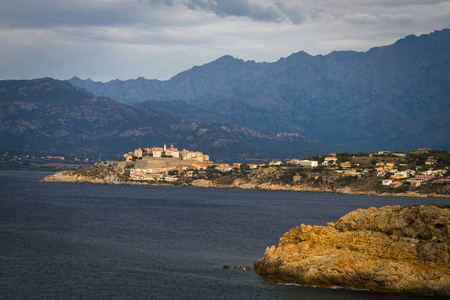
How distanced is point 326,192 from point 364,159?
89.0 feet

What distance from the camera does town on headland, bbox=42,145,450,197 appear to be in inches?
5589

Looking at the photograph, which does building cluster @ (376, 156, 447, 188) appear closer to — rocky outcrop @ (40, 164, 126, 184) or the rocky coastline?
the rocky coastline

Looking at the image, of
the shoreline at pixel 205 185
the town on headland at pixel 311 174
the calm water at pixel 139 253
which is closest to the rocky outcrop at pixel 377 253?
the calm water at pixel 139 253

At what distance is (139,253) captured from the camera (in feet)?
155

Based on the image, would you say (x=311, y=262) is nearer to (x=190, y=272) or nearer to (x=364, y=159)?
(x=190, y=272)

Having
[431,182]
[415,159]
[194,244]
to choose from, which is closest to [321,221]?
[194,244]

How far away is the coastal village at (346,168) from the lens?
472 feet

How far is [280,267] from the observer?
37.7 metres

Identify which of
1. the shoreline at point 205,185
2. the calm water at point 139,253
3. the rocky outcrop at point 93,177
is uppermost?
the calm water at point 139,253

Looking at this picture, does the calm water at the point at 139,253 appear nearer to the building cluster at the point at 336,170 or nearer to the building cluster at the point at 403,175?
the building cluster at the point at 403,175

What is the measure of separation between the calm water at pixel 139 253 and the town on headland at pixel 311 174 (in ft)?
200

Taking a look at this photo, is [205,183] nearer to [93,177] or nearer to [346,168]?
[93,177]

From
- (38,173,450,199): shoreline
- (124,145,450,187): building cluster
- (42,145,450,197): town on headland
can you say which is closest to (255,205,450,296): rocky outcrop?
(42,145,450,197): town on headland

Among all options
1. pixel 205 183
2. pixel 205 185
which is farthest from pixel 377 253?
pixel 205 183
